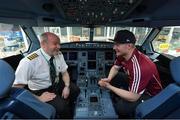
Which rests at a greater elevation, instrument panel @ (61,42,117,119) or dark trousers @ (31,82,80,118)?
instrument panel @ (61,42,117,119)

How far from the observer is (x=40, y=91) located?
2781 millimetres

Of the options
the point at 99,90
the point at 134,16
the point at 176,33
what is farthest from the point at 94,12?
the point at 176,33

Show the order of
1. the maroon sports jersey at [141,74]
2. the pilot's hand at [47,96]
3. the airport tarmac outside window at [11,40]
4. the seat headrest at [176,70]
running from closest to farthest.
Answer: the seat headrest at [176,70] < the maroon sports jersey at [141,74] < the pilot's hand at [47,96] < the airport tarmac outside window at [11,40]

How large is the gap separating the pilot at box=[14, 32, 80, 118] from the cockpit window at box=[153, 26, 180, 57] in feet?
6.09

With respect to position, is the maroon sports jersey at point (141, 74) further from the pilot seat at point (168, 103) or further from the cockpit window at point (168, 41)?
the cockpit window at point (168, 41)

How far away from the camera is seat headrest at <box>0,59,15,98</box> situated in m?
1.45

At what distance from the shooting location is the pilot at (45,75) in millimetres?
2559

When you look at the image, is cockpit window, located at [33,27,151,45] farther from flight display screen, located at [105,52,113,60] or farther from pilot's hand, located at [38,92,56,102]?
pilot's hand, located at [38,92,56,102]

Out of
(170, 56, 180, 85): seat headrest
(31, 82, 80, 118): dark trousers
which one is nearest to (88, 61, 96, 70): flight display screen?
(31, 82, 80, 118): dark trousers

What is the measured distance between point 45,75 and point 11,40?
1196 mm

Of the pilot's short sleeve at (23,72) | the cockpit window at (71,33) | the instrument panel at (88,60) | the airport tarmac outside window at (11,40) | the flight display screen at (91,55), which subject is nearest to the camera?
the pilot's short sleeve at (23,72)

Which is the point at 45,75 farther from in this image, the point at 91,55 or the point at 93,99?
the point at 91,55

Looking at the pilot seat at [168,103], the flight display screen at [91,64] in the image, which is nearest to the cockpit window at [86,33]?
the flight display screen at [91,64]

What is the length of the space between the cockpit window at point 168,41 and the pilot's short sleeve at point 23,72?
219 cm
